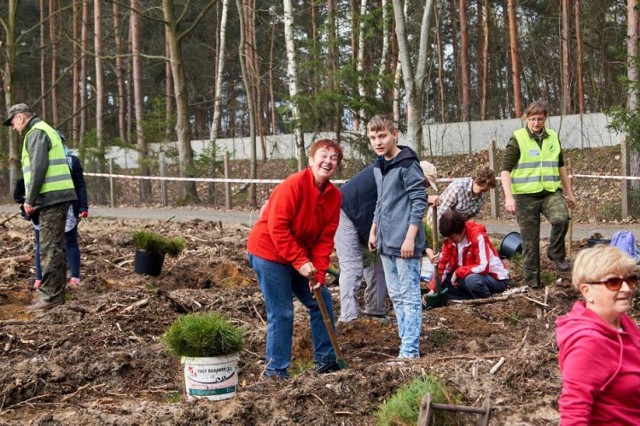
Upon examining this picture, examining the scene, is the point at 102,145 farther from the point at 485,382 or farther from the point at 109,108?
the point at 485,382

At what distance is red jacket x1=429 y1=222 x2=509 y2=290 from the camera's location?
8.82 m

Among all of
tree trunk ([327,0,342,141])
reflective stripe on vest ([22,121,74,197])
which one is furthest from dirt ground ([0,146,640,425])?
tree trunk ([327,0,342,141])

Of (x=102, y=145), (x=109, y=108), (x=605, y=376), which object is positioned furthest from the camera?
(x=109, y=108)

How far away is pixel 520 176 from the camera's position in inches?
359

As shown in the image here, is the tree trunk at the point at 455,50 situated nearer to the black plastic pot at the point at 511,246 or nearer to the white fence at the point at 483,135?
the white fence at the point at 483,135

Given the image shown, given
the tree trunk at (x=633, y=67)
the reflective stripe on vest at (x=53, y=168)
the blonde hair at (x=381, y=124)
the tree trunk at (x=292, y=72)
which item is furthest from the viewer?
the tree trunk at (x=292, y=72)

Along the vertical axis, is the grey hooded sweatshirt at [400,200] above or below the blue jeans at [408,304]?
above

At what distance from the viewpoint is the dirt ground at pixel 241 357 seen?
514 centimetres

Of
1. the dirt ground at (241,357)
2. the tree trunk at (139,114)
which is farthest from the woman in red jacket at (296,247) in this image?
the tree trunk at (139,114)

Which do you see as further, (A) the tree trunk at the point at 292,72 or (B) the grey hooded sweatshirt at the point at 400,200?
(A) the tree trunk at the point at 292,72

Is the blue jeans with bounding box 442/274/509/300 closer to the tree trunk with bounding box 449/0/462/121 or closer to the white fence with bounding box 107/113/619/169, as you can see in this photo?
the white fence with bounding box 107/113/619/169

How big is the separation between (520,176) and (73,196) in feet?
14.5

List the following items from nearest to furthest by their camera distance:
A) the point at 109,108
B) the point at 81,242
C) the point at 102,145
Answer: the point at 81,242
the point at 102,145
the point at 109,108

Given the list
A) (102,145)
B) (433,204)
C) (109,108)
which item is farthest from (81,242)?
(109,108)
